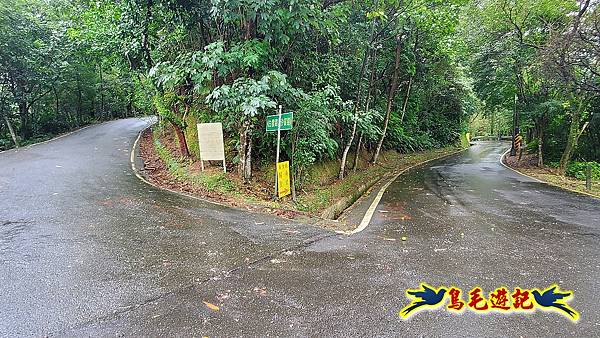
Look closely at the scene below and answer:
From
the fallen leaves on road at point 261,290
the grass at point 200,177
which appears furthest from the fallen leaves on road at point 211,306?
the grass at point 200,177

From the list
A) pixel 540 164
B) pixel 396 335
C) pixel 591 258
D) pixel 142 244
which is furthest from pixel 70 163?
pixel 540 164

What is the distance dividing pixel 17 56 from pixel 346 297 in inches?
753

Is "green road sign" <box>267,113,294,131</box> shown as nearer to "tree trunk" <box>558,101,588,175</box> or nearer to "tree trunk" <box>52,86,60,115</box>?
"tree trunk" <box>558,101,588,175</box>

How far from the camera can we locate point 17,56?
632 inches

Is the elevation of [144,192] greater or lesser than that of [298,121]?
lesser

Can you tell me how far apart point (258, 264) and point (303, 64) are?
681cm

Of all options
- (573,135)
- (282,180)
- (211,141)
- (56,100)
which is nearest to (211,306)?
(282,180)

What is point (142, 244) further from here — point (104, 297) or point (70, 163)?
point (70, 163)

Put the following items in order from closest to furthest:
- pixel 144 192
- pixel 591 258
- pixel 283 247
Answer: pixel 591 258
pixel 283 247
pixel 144 192

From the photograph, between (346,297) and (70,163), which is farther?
(70,163)

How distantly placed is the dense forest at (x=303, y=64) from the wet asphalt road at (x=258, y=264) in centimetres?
278

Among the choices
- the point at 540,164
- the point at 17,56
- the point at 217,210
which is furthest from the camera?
the point at 540,164

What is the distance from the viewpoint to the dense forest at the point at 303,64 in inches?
314

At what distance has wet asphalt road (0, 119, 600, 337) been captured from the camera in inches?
122
